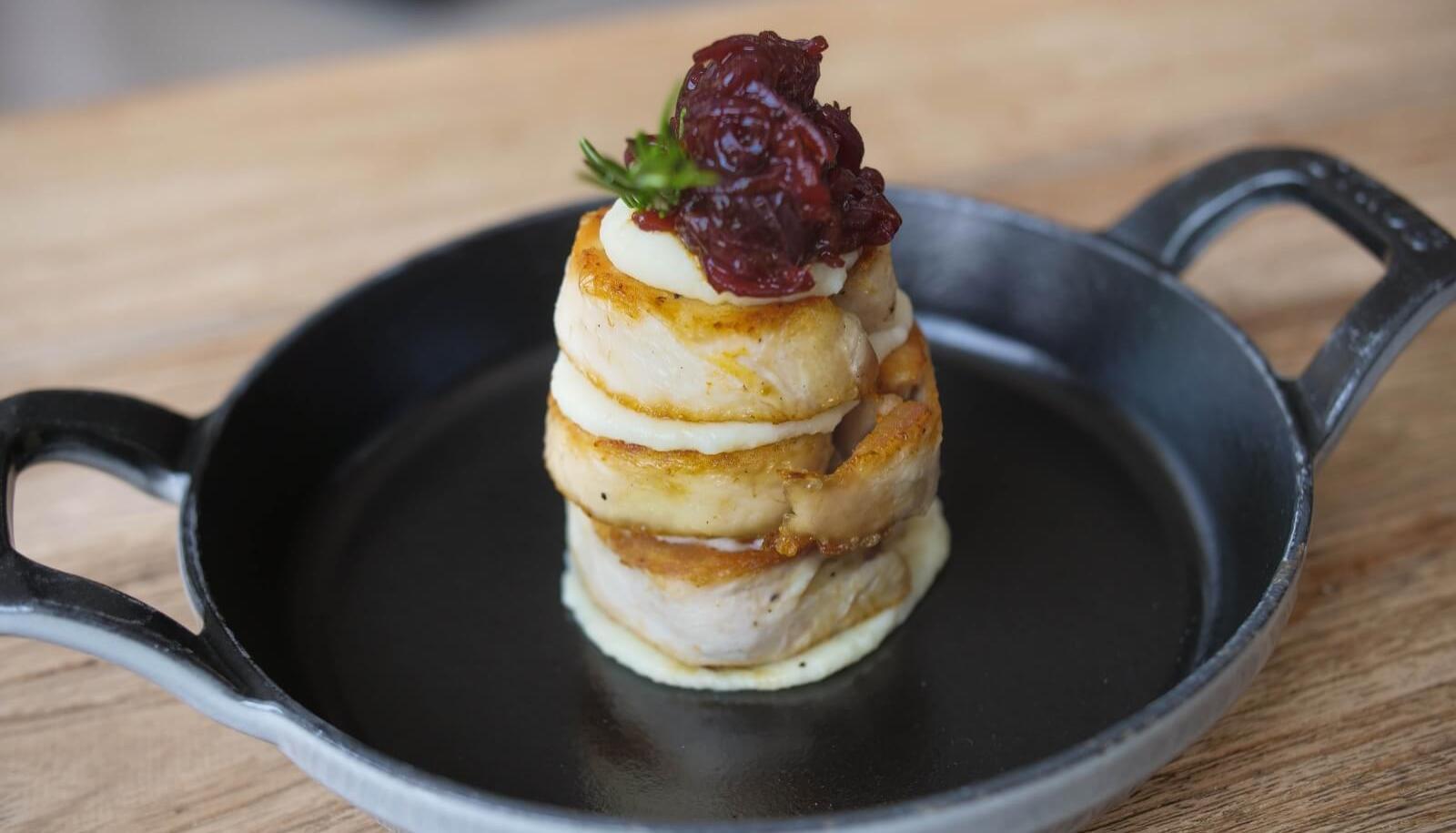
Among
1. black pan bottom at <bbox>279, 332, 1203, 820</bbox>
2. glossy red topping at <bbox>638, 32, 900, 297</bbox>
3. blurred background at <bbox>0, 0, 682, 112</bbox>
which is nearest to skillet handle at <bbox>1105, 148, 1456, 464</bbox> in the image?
black pan bottom at <bbox>279, 332, 1203, 820</bbox>

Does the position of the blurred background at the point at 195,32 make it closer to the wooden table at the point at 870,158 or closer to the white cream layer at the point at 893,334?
the wooden table at the point at 870,158

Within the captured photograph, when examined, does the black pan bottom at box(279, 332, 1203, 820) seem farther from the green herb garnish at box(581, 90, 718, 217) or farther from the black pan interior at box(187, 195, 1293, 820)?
the green herb garnish at box(581, 90, 718, 217)

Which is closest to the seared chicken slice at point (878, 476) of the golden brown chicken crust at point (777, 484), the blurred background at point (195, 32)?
the golden brown chicken crust at point (777, 484)

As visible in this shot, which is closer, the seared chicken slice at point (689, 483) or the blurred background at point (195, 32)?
the seared chicken slice at point (689, 483)

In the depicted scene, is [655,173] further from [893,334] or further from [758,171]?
[893,334]

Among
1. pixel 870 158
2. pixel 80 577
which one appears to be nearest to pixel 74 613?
pixel 80 577

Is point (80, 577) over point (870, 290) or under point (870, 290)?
under

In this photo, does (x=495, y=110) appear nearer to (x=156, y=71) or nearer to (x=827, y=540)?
(x=827, y=540)

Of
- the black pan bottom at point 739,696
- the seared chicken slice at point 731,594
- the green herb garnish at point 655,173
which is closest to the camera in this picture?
the green herb garnish at point 655,173
